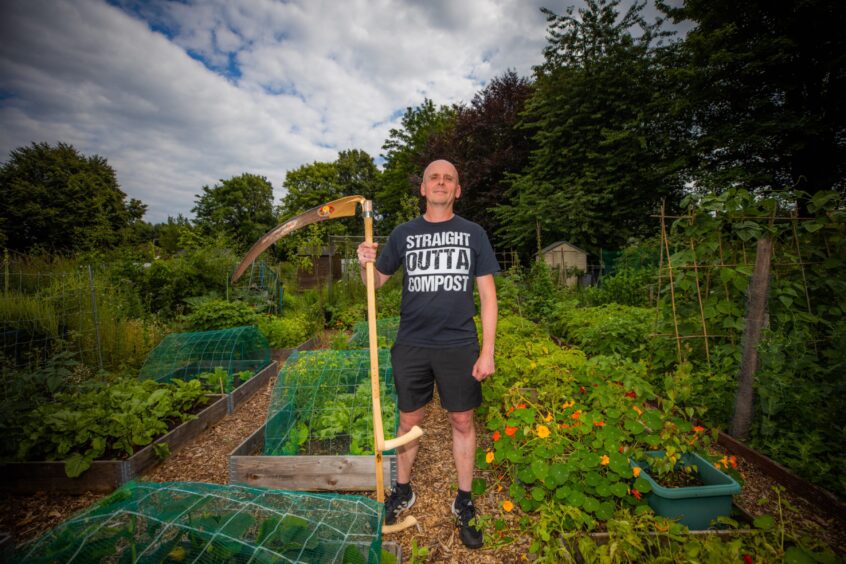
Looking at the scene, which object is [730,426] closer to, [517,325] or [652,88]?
[517,325]

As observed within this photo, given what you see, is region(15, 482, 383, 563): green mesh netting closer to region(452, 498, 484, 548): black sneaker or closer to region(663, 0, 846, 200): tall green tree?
region(452, 498, 484, 548): black sneaker

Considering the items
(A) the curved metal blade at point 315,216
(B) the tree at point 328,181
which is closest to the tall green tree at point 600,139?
(A) the curved metal blade at point 315,216

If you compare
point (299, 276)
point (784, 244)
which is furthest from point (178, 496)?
point (299, 276)

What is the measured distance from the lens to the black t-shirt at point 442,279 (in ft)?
6.41

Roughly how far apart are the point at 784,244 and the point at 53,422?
20.9 feet

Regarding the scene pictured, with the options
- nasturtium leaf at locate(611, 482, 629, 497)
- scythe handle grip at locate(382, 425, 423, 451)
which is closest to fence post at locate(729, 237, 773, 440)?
nasturtium leaf at locate(611, 482, 629, 497)

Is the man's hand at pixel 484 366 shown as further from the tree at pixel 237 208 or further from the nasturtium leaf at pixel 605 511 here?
the tree at pixel 237 208

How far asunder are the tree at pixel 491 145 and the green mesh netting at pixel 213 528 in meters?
14.1

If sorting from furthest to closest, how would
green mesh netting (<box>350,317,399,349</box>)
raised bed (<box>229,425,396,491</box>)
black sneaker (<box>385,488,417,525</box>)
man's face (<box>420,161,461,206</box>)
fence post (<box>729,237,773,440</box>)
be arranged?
1. green mesh netting (<box>350,317,399,349</box>)
2. fence post (<box>729,237,773,440</box>)
3. raised bed (<box>229,425,396,491</box>)
4. black sneaker (<box>385,488,417,525</box>)
5. man's face (<box>420,161,461,206</box>)

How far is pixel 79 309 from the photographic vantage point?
15.2 feet

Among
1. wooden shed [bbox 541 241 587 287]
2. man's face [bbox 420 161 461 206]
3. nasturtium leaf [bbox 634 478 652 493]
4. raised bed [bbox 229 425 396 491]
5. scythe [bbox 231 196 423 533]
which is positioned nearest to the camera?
scythe [bbox 231 196 423 533]

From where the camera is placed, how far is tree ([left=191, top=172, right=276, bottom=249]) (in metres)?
30.6

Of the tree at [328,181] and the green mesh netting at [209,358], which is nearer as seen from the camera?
the green mesh netting at [209,358]

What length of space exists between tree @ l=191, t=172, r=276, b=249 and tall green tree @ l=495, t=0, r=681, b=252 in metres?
26.0
